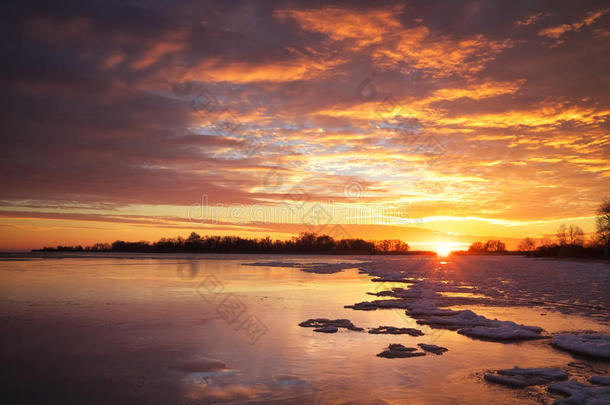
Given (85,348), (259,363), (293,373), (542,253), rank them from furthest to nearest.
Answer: (542,253), (85,348), (259,363), (293,373)

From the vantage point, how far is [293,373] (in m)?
6.74

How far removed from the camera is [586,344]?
8367 mm

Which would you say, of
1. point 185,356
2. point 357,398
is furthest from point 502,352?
point 185,356

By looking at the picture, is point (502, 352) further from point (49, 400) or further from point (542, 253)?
point (542, 253)

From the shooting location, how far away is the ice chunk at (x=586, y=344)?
8.06 m

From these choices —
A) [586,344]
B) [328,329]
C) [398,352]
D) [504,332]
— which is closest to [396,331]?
[328,329]

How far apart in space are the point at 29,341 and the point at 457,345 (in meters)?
9.09

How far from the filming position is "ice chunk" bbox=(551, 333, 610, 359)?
8.06 m

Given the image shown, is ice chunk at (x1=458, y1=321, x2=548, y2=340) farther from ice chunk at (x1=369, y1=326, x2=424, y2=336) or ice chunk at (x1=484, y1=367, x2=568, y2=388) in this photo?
ice chunk at (x1=484, y1=367, x2=568, y2=388)

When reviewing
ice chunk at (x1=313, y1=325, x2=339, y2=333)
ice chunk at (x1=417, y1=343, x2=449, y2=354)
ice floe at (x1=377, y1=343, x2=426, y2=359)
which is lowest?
ice chunk at (x1=417, y1=343, x2=449, y2=354)

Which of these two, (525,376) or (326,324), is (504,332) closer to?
(525,376)

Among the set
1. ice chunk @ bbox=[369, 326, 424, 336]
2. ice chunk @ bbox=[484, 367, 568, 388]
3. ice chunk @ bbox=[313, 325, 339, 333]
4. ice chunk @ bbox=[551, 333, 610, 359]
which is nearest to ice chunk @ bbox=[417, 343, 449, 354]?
ice chunk @ bbox=[369, 326, 424, 336]

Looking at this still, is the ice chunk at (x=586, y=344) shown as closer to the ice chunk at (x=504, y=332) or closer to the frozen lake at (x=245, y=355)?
the frozen lake at (x=245, y=355)

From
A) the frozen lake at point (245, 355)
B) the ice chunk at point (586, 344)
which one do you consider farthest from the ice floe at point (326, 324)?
the ice chunk at point (586, 344)
